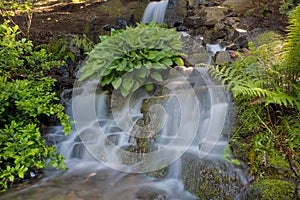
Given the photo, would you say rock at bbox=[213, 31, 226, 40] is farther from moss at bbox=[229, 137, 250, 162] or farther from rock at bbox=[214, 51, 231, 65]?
moss at bbox=[229, 137, 250, 162]

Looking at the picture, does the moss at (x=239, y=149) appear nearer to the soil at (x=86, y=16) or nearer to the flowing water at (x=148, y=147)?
the flowing water at (x=148, y=147)

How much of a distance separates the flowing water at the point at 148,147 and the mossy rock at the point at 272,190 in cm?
13

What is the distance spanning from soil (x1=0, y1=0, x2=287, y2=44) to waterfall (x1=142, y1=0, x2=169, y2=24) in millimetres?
215

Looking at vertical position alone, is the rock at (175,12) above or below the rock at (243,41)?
above

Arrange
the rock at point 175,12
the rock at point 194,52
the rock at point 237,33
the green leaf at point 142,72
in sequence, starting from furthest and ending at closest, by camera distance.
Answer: the rock at point 175,12 → the rock at point 237,33 → the rock at point 194,52 → the green leaf at point 142,72

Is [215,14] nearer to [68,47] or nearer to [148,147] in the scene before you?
[68,47]

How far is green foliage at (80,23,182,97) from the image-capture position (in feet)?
11.0

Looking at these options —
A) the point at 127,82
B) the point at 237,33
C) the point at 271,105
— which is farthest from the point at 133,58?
the point at 237,33

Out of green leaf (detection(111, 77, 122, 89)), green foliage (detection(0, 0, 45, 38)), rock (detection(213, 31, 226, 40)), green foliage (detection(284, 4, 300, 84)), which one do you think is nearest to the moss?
green foliage (detection(284, 4, 300, 84))

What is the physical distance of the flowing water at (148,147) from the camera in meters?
2.53

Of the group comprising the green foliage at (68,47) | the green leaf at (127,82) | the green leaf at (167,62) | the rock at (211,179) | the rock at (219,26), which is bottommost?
the rock at (211,179)

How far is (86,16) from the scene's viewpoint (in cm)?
839

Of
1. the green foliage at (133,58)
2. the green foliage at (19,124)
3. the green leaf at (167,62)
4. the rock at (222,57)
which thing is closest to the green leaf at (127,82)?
the green foliage at (133,58)

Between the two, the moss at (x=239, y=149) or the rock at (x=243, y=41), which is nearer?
the moss at (x=239, y=149)
